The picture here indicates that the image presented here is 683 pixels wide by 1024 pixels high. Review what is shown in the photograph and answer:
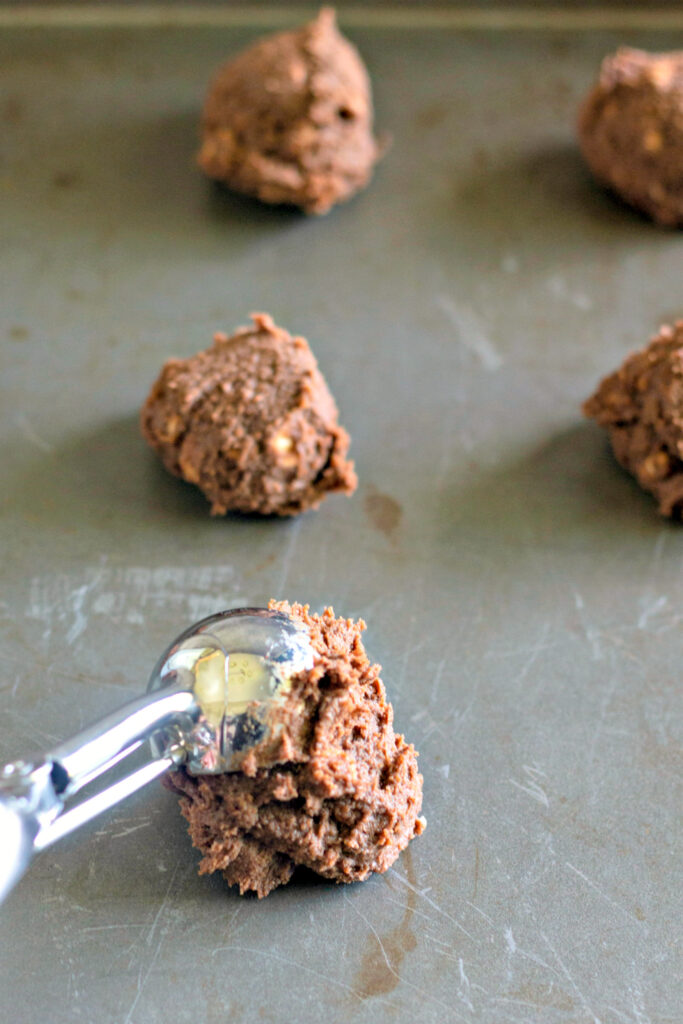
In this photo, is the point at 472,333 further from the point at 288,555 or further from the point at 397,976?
the point at 397,976

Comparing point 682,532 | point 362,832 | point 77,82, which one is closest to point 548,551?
point 682,532

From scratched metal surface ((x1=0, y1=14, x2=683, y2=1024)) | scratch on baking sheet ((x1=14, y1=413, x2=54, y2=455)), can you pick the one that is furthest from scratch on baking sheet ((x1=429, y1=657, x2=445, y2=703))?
scratch on baking sheet ((x1=14, y1=413, x2=54, y2=455))

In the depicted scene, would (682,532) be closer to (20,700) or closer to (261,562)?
(261,562)

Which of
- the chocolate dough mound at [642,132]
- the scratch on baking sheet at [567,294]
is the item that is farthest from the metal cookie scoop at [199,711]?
the chocolate dough mound at [642,132]

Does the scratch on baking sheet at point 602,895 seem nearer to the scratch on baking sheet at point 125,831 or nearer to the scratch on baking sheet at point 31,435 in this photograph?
the scratch on baking sheet at point 125,831

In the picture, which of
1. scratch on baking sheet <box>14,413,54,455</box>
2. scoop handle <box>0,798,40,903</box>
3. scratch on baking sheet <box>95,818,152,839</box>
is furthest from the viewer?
scratch on baking sheet <box>14,413,54,455</box>

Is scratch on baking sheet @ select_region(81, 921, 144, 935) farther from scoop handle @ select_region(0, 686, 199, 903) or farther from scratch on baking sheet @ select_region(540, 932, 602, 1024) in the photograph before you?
scratch on baking sheet @ select_region(540, 932, 602, 1024)

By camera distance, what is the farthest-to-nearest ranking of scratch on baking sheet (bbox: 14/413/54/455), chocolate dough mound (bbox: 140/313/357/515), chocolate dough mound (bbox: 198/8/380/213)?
1. chocolate dough mound (bbox: 198/8/380/213)
2. scratch on baking sheet (bbox: 14/413/54/455)
3. chocolate dough mound (bbox: 140/313/357/515)
